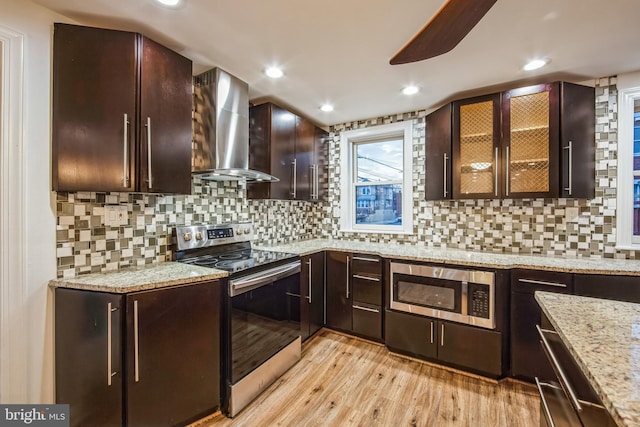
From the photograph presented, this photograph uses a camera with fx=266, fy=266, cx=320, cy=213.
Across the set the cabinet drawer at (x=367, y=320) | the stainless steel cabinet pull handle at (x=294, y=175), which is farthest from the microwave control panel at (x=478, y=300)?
the stainless steel cabinet pull handle at (x=294, y=175)

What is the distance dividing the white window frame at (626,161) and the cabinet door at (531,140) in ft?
1.73

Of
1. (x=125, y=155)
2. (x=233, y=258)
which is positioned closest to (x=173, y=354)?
(x=233, y=258)

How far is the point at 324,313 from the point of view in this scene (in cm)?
282

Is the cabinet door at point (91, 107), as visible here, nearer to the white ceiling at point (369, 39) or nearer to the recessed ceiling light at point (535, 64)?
the white ceiling at point (369, 39)

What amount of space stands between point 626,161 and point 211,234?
3.40m

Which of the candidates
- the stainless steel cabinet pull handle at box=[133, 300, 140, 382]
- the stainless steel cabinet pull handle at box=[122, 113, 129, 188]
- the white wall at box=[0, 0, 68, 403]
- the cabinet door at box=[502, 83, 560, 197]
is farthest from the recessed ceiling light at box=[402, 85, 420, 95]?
the stainless steel cabinet pull handle at box=[133, 300, 140, 382]

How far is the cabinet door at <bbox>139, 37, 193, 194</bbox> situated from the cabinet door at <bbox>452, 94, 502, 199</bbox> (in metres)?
2.28

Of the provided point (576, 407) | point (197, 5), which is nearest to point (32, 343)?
point (197, 5)

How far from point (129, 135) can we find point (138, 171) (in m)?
0.21

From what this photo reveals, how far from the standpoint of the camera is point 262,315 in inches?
76.3

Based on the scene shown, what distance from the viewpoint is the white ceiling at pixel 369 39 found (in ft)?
4.64

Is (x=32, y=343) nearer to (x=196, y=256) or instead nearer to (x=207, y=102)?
(x=196, y=256)

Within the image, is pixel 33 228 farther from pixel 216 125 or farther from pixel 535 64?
pixel 535 64

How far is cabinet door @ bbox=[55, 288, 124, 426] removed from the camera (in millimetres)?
1341
